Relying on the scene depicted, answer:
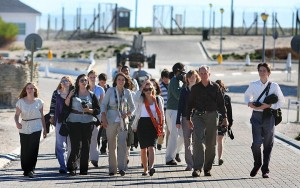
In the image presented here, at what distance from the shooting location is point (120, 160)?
615 inches

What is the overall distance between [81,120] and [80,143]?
39 centimetres

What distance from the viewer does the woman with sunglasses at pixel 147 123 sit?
15609mm

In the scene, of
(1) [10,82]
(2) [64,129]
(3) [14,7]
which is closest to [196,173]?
(2) [64,129]

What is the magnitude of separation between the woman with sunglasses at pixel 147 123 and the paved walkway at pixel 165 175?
0.39 m

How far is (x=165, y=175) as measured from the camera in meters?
15.6

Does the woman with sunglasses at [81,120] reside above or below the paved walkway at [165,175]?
above

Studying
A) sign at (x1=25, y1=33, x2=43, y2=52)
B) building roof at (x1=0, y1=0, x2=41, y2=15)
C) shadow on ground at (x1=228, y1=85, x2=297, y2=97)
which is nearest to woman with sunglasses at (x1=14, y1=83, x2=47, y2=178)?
sign at (x1=25, y1=33, x2=43, y2=52)

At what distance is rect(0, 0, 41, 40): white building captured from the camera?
91438mm

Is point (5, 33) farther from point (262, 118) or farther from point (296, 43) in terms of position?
point (262, 118)

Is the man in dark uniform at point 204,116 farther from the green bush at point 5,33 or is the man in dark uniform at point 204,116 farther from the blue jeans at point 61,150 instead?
the green bush at point 5,33

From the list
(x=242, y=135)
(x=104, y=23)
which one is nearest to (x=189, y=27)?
(x=104, y=23)

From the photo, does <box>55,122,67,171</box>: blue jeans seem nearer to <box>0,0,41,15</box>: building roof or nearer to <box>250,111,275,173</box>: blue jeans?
<box>250,111,275,173</box>: blue jeans

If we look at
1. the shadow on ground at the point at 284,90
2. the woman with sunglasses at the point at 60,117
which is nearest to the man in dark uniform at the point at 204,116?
the woman with sunglasses at the point at 60,117

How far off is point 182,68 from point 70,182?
387 centimetres
